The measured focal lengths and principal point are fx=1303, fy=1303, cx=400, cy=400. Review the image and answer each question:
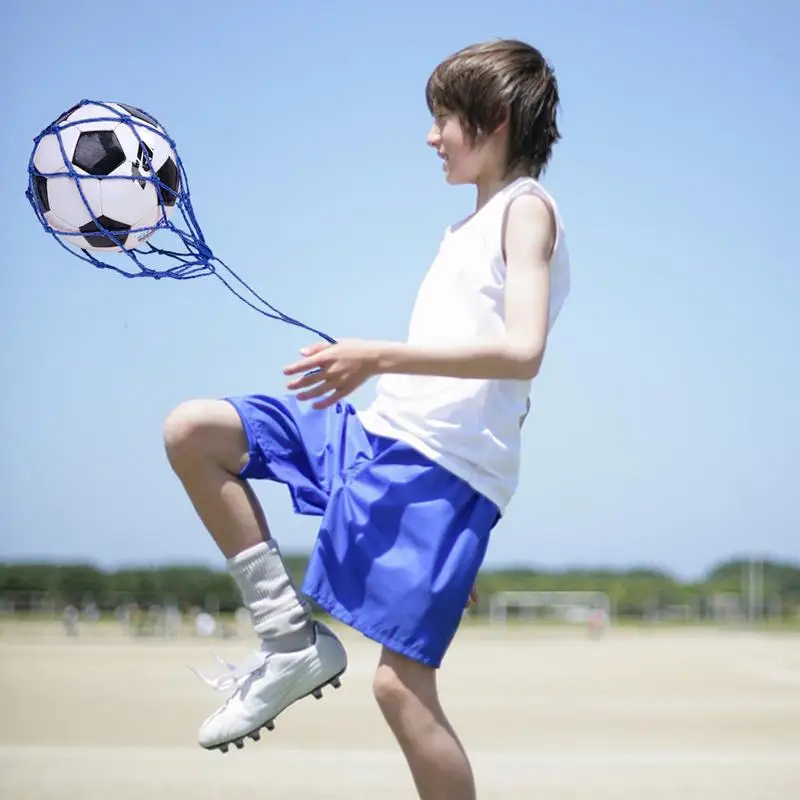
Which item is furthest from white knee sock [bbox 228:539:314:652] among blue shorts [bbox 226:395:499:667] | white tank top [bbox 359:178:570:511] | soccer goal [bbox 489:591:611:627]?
soccer goal [bbox 489:591:611:627]

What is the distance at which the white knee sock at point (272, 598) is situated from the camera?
299cm

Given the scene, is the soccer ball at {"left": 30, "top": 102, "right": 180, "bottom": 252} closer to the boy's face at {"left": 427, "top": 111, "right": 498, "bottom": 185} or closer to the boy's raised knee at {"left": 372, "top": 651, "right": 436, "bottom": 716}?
the boy's face at {"left": 427, "top": 111, "right": 498, "bottom": 185}

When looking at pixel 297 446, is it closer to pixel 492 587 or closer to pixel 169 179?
pixel 169 179

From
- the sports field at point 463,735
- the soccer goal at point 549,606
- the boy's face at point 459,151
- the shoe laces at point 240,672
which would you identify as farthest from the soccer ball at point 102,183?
the soccer goal at point 549,606

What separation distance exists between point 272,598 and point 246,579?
0.24ft

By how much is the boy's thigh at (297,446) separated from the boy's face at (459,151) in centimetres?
64

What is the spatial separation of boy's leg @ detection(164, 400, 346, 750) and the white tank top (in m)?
0.36

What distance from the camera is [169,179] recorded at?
3291 millimetres

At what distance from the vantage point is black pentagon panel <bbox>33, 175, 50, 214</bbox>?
328 centimetres

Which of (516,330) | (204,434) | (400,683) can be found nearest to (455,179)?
→ (516,330)

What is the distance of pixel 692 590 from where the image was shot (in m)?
55.2

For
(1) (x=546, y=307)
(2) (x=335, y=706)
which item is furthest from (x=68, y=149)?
(2) (x=335, y=706)

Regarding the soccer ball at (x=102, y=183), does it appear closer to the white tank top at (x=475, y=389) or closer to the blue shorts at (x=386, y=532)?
the blue shorts at (x=386, y=532)

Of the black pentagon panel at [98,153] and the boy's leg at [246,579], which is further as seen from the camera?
the black pentagon panel at [98,153]
